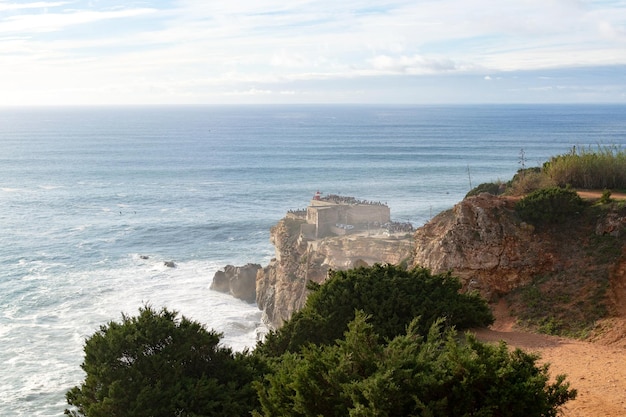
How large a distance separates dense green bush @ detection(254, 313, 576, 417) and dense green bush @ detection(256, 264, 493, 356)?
5.13m

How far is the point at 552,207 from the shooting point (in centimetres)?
Answer: 2175

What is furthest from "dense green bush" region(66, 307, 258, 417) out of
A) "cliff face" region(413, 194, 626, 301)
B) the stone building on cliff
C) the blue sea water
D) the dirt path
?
the stone building on cliff

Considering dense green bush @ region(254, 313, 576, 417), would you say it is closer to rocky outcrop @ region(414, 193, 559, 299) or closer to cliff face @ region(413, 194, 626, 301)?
cliff face @ region(413, 194, 626, 301)

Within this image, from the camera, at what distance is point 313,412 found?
9.46 m

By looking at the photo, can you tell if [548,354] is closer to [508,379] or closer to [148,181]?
[508,379]

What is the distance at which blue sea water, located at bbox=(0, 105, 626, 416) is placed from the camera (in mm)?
39031

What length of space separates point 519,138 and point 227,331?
424 feet

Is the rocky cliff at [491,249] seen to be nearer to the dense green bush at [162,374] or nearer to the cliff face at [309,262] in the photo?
the dense green bush at [162,374]

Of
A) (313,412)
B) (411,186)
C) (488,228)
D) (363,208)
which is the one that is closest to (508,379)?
(313,412)

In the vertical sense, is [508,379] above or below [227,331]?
above

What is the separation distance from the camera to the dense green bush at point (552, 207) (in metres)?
21.8

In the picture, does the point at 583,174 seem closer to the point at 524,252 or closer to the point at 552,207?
the point at 552,207

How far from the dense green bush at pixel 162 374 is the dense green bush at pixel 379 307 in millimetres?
2162

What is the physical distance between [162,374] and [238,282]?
34678 mm
